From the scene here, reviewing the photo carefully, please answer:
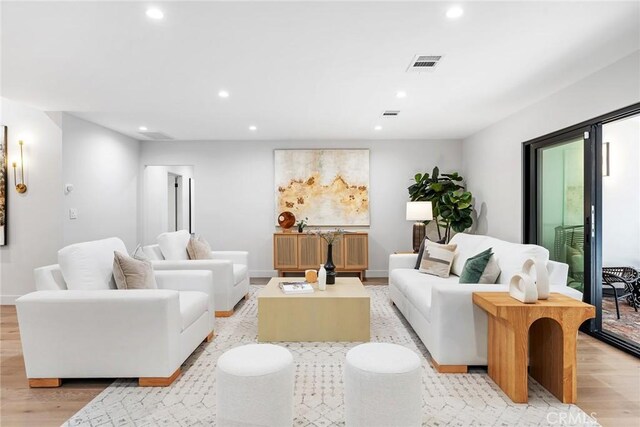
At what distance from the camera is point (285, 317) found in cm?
323

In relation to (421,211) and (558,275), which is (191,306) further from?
(421,211)

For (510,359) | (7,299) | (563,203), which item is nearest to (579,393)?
(510,359)

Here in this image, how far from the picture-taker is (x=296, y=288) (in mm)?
3424

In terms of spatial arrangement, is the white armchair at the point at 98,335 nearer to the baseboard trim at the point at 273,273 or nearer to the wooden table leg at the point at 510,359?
the wooden table leg at the point at 510,359

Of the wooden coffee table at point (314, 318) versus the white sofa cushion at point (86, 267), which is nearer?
the white sofa cushion at point (86, 267)

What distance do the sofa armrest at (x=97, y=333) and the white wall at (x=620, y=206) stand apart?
494 centimetres

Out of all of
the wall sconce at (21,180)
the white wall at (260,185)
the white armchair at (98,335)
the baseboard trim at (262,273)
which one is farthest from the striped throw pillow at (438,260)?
the wall sconce at (21,180)

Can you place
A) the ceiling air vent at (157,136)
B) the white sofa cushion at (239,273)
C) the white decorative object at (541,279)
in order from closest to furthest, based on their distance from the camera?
the white decorative object at (541,279)
the white sofa cushion at (239,273)
the ceiling air vent at (157,136)

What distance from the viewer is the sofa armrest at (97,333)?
234cm

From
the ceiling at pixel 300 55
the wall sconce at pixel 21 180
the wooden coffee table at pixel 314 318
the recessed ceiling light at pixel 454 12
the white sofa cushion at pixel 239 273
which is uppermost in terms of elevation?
the ceiling at pixel 300 55

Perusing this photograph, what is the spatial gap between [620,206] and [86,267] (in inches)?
222

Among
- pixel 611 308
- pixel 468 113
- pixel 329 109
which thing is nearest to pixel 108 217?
pixel 329 109

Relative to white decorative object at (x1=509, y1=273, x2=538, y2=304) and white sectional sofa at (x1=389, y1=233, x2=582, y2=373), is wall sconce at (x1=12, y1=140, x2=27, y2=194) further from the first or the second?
white decorative object at (x1=509, y1=273, x2=538, y2=304)

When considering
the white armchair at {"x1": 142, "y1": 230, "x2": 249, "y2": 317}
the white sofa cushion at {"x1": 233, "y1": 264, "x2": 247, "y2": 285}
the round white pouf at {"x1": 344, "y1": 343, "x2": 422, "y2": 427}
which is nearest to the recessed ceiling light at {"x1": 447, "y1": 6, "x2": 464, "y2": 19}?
the round white pouf at {"x1": 344, "y1": 343, "x2": 422, "y2": 427}
